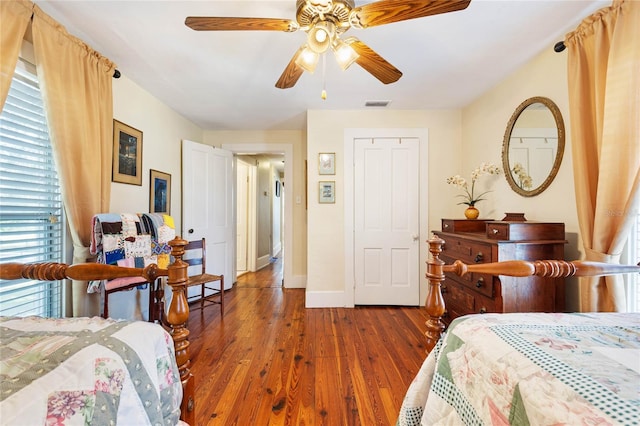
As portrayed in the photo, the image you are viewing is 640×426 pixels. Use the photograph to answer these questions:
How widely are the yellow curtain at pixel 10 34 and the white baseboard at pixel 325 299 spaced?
274 cm

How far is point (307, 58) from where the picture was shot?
4.74ft

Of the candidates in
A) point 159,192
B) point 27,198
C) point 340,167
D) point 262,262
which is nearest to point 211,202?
point 159,192

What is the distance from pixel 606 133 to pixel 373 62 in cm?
135

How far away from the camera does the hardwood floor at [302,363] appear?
4.70ft

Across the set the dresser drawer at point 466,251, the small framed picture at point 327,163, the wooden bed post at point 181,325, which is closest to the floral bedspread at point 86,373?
the wooden bed post at point 181,325

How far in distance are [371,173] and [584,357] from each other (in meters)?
2.50

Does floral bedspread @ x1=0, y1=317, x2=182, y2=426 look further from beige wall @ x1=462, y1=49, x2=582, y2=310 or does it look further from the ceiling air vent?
the ceiling air vent

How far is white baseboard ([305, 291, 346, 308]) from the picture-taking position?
2.95 m

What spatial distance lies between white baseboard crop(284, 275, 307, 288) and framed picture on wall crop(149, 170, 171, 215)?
6.16 feet

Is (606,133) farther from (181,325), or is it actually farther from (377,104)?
(181,325)

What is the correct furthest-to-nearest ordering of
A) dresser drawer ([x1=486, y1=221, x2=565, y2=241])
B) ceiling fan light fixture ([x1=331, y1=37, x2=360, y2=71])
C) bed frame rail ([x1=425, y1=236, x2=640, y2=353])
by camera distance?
dresser drawer ([x1=486, y1=221, x2=565, y2=241]), ceiling fan light fixture ([x1=331, y1=37, x2=360, y2=71]), bed frame rail ([x1=425, y1=236, x2=640, y2=353])

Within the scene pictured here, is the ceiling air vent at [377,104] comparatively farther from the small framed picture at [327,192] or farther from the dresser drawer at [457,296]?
the dresser drawer at [457,296]

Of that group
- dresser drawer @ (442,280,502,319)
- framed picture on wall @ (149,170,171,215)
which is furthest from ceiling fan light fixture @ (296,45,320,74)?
framed picture on wall @ (149,170,171,215)

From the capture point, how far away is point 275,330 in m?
2.41
